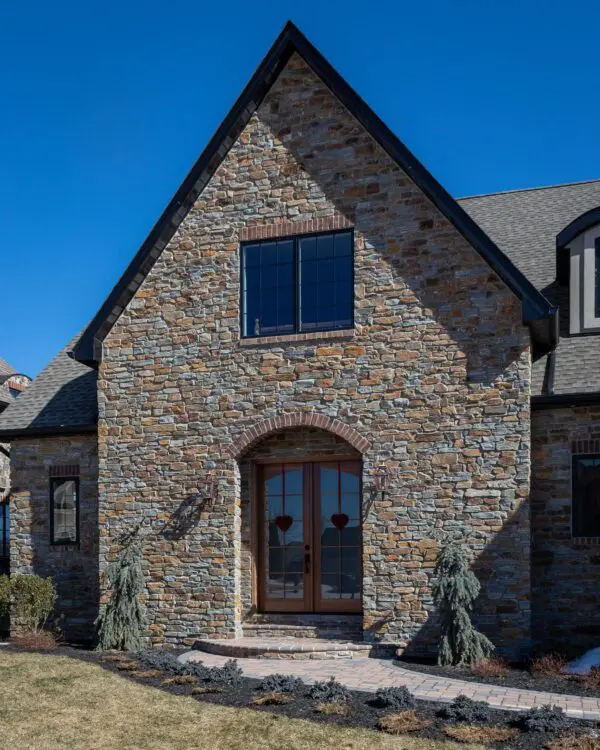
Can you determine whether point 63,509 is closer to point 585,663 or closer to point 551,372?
point 551,372

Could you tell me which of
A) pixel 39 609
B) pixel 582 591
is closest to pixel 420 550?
pixel 582 591

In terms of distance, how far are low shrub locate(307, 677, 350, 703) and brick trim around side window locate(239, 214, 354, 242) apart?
7187mm

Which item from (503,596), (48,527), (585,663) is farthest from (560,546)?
(48,527)

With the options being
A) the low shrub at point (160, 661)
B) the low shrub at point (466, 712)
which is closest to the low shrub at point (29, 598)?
the low shrub at point (160, 661)

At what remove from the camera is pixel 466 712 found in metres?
8.85

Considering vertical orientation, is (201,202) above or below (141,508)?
above

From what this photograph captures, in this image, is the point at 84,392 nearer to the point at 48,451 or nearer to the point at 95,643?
the point at 48,451

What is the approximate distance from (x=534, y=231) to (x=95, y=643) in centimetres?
1187

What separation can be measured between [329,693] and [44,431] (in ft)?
27.6

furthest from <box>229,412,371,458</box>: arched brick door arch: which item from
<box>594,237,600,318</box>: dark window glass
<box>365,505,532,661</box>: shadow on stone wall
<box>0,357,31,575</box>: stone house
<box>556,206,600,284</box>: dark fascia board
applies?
<box>0,357,31,575</box>: stone house

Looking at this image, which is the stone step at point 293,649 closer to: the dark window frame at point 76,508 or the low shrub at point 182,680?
the low shrub at point 182,680

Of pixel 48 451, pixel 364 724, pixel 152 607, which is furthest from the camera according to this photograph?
pixel 48 451

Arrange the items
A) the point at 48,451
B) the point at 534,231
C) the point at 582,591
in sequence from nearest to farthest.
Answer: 1. the point at 582,591
2. the point at 48,451
3. the point at 534,231

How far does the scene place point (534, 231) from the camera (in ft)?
58.5
